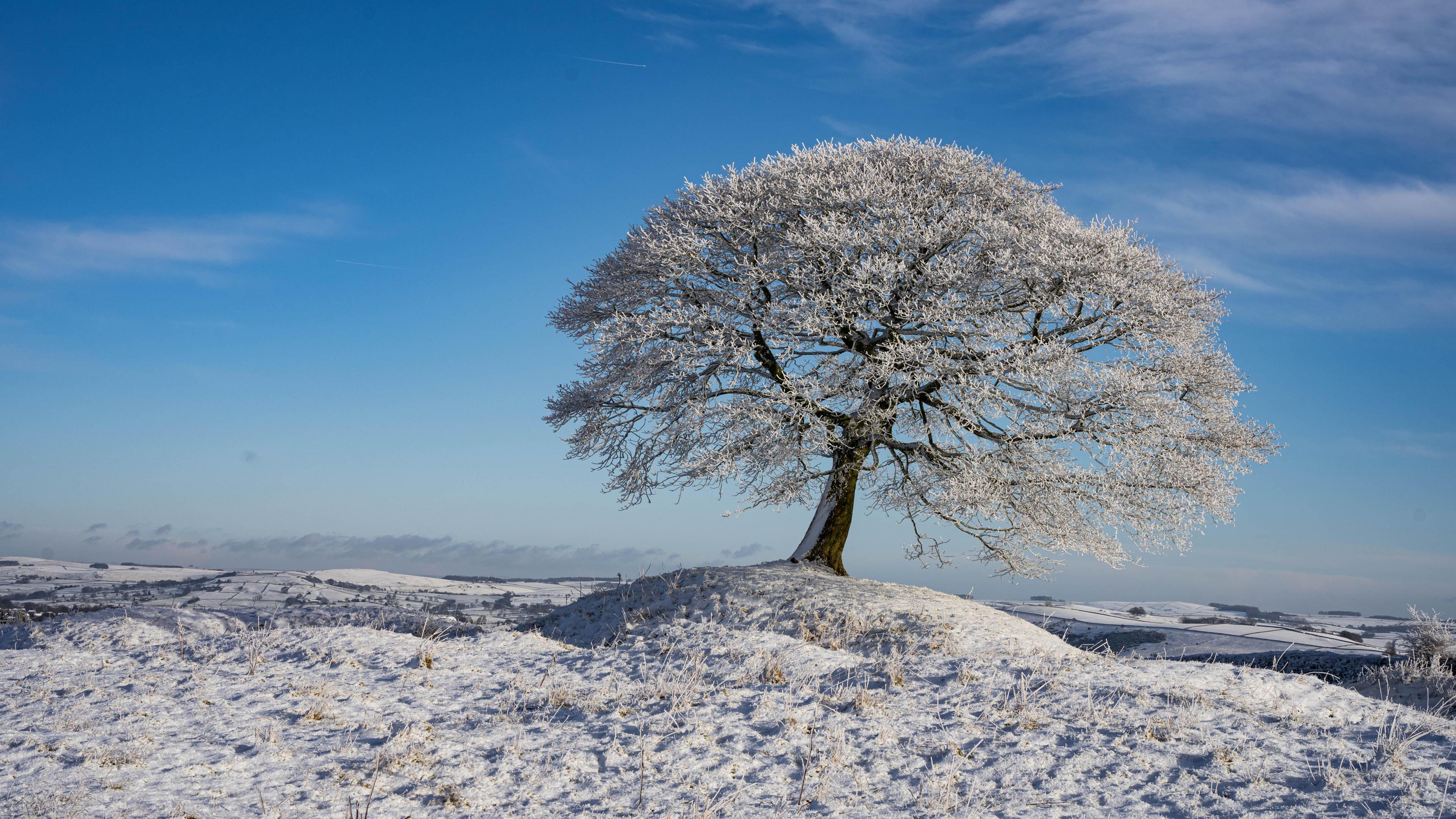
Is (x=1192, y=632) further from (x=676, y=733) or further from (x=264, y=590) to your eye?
(x=264, y=590)

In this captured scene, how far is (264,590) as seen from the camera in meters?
25.8

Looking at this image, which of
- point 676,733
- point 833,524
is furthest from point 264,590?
point 676,733

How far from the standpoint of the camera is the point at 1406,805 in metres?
5.78

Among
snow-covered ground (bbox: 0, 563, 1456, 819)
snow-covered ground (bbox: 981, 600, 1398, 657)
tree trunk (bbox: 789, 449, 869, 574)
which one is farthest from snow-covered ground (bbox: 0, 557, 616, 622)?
snow-covered ground (bbox: 981, 600, 1398, 657)

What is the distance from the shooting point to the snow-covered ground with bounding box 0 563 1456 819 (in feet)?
19.0

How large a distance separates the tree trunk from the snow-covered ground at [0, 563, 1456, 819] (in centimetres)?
772

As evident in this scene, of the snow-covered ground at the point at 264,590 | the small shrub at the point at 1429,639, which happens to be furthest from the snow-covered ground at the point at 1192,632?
the snow-covered ground at the point at 264,590

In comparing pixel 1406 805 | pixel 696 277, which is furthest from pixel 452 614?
pixel 1406 805

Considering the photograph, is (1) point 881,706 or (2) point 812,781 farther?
(1) point 881,706

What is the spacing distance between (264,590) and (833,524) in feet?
58.5

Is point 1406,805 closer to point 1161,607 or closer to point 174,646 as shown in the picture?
point 174,646

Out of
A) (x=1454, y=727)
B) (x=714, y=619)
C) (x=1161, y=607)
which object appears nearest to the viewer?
(x=1454, y=727)

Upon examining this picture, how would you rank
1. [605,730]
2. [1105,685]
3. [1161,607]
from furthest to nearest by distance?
[1161,607]
[1105,685]
[605,730]

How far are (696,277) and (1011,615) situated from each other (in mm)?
8962
